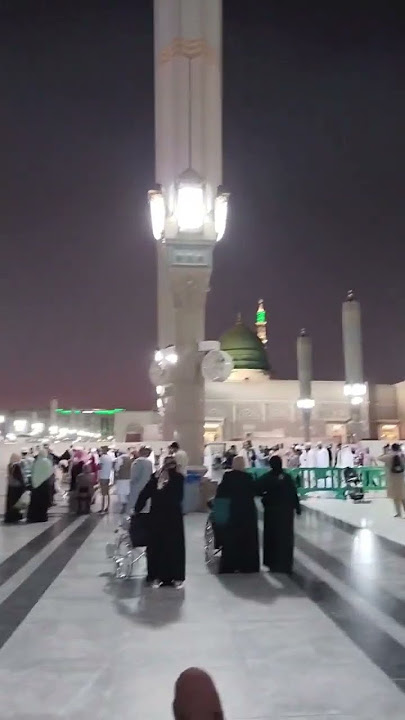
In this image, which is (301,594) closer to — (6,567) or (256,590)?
(256,590)

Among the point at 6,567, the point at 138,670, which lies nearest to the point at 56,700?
the point at 138,670

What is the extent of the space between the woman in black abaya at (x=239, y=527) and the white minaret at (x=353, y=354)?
1025 inches

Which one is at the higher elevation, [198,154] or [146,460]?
[198,154]

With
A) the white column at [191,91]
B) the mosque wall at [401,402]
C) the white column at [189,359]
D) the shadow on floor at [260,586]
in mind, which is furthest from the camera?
the mosque wall at [401,402]

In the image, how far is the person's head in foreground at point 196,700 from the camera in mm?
1300

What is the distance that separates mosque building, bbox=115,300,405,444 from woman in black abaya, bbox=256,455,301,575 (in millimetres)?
Answer: 33467

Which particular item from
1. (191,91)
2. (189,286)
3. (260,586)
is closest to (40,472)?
(189,286)

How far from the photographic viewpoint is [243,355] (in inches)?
1950

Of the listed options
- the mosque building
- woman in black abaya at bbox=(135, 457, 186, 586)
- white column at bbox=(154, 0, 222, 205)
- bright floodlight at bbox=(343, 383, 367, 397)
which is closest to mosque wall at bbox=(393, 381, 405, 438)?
the mosque building

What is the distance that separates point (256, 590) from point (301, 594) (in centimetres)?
35

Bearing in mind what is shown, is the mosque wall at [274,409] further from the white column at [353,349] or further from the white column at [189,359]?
the white column at [189,359]

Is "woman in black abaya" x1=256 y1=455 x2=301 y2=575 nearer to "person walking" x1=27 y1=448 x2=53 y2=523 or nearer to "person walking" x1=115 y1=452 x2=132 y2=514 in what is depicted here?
"person walking" x1=27 y1=448 x2=53 y2=523

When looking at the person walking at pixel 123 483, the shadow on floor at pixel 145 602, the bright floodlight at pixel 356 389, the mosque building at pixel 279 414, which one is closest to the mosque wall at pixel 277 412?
the mosque building at pixel 279 414

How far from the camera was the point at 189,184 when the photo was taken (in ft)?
35.0
